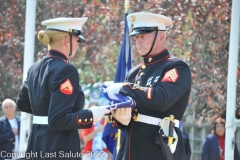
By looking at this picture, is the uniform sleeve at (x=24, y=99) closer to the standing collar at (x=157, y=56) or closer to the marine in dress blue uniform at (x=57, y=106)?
the marine in dress blue uniform at (x=57, y=106)

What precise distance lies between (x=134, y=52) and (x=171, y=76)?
17.8 ft

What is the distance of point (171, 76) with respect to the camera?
505 cm

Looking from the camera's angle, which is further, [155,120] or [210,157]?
[210,157]

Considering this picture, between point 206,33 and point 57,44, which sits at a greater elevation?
point 57,44

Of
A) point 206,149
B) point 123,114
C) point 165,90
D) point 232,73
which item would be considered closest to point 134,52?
point 206,149

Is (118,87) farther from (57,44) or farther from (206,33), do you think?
(206,33)

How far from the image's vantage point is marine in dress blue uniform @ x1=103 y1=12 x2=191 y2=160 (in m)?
4.99

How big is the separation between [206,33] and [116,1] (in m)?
1.82

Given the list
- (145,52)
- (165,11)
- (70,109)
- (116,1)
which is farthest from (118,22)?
(70,109)

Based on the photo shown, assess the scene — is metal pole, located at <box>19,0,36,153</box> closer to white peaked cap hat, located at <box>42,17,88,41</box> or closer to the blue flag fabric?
the blue flag fabric

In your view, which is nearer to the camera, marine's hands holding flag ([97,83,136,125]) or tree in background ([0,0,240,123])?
marine's hands holding flag ([97,83,136,125])

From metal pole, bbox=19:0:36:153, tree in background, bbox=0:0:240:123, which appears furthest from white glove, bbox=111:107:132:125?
tree in background, bbox=0:0:240:123

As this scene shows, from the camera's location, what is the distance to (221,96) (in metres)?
9.64

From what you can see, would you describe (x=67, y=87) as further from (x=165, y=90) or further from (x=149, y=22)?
(x=149, y=22)
